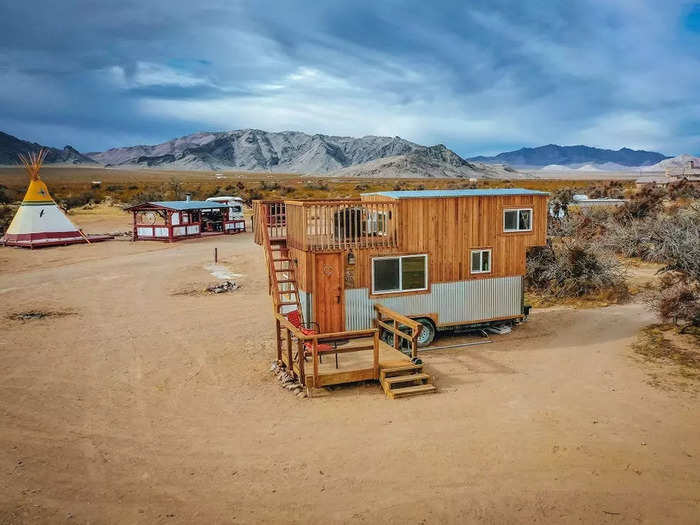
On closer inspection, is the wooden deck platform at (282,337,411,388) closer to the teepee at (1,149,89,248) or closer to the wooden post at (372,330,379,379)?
the wooden post at (372,330,379,379)

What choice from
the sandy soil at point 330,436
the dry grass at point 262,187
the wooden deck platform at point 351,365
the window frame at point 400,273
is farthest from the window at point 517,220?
the dry grass at point 262,187

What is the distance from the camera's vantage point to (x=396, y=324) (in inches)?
524

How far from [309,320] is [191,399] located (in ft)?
10.8

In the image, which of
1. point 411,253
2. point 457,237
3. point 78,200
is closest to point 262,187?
point 78,200

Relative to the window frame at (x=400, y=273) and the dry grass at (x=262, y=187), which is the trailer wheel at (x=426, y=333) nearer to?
the window frame at (x=400, y=273)

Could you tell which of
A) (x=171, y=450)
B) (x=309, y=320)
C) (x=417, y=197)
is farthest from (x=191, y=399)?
(x=417, y=197)

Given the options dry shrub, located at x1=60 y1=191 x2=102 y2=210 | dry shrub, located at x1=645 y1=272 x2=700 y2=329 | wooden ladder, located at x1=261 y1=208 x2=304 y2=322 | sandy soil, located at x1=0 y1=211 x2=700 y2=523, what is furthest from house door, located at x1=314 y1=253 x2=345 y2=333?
dry shrub, located at x1=60 y1=191 x2=102 y2=210

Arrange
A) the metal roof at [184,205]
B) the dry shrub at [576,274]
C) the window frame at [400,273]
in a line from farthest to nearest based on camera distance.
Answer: the metal roof at [184,205], the dry shrub at [576,274], the window frame at [400,273]

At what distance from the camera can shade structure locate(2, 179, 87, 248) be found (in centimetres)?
3369

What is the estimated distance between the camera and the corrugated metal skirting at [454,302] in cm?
1373

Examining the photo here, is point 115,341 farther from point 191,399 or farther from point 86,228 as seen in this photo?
point 86,228

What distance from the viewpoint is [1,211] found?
47.4m

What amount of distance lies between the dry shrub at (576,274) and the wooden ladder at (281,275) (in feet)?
34.2

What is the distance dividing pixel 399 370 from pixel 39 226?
3019 centimetres
